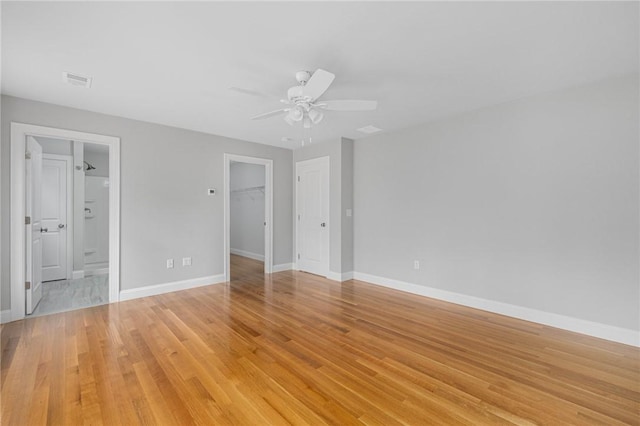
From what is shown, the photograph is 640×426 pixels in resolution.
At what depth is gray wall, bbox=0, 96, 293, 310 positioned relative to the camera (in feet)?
10.8

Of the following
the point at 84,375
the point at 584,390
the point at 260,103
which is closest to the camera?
the point at 584,390

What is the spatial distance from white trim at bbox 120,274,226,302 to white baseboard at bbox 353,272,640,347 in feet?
9.97

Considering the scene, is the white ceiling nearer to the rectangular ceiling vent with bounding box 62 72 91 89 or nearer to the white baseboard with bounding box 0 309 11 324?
the rectangular ceiling vent with bounding box 62 72 91 89

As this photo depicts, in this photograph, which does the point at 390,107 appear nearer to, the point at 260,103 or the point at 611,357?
the point at 260,103

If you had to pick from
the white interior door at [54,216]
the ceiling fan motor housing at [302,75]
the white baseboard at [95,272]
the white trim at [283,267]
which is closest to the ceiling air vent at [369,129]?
the ceiling fan motor housing at [302,75]

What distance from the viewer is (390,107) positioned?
11.4 ft

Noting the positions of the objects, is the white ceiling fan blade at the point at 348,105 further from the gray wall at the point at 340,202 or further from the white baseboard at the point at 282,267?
the white baseboard at the point at 282,267

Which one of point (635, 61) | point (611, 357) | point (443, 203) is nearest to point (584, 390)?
point (611, 357)

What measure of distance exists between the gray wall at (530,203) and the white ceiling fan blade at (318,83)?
242 centimetres

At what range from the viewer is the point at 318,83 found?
84.9 inches

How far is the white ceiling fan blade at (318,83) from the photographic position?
203cm

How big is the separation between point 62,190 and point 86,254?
4.60 feet

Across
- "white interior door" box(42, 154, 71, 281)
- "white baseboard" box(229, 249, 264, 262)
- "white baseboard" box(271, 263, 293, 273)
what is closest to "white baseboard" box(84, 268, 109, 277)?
"white interior door" box(42, 154, 71, 281)

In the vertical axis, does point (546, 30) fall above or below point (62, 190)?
above
